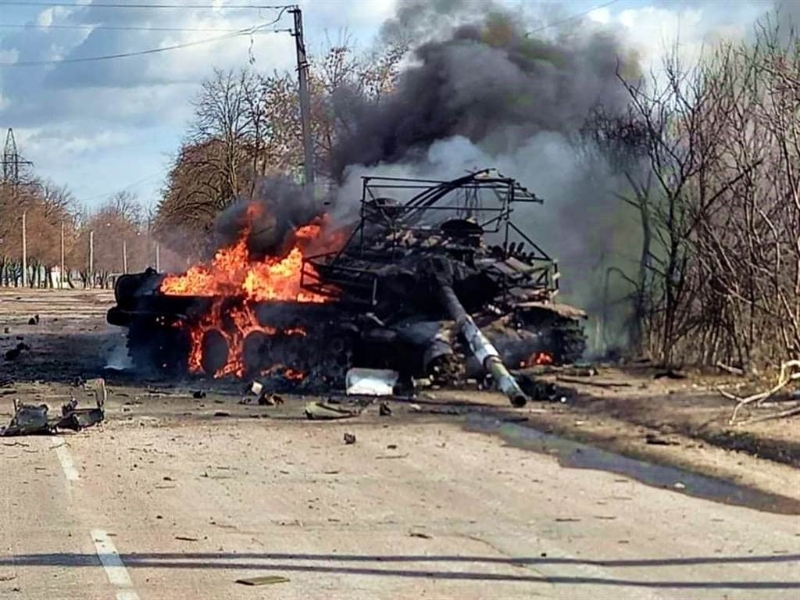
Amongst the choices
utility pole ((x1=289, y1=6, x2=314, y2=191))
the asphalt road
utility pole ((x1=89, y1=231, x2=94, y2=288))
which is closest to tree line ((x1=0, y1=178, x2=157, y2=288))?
utility pole ((x1=89, y1=231, x2=94, y2=288))

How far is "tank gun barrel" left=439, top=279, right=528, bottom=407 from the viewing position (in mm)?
17344

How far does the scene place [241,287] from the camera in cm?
2378

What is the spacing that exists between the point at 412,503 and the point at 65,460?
4.49 m

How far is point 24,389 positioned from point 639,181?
11595 mm

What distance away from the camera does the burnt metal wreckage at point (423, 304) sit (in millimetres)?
20250

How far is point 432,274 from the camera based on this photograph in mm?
21125

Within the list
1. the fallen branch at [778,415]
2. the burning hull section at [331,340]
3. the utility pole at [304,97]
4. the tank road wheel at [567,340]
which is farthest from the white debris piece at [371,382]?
the utility pole at [304,97]

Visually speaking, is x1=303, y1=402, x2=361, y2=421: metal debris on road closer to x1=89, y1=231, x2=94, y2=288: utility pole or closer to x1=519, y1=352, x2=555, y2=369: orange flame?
x1=519, y1=352, x2=555, y2=369: orange flame

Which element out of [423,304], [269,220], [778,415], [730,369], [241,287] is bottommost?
[778,415]

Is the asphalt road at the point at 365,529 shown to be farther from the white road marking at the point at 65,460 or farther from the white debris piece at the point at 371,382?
the white debris piece at the point at 371,382

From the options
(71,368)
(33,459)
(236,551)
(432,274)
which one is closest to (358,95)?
(71,368)

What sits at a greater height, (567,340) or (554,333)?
(554,333)

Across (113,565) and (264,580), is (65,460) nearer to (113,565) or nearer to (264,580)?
(113,565)

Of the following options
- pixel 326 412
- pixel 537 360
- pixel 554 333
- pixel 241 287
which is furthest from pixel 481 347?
pixel 241 287
